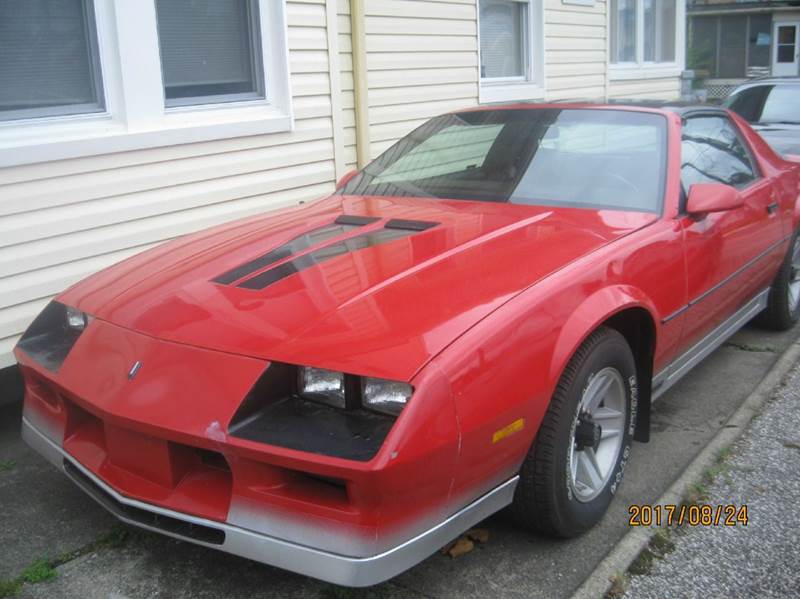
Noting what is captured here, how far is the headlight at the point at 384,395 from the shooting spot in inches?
Answer: 90.7

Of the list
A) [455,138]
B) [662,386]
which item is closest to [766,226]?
[662,386]

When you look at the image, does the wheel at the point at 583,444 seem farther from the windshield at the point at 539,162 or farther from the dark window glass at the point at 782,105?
the dark window glass at the point at 782,105

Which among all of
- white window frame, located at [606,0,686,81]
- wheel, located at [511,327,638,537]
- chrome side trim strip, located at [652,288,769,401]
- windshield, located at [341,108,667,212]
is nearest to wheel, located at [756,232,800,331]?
chrome side trim strip, located at [652,288,769,401]

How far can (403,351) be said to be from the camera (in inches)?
93.4

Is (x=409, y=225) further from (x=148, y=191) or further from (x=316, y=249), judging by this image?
(x=148, y=191)

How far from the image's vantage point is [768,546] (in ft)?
9.70

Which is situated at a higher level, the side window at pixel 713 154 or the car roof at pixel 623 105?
the car roof at pixel 623 105

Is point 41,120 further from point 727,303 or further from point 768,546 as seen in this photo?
point 768,546

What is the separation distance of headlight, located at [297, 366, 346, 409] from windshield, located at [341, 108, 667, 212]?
1602mm

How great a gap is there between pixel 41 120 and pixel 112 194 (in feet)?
1.79

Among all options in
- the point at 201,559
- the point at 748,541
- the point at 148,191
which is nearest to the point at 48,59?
the point at 148,191

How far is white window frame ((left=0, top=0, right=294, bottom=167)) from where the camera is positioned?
439cm

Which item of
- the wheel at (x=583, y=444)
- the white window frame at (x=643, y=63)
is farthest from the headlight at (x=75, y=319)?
the white window frame at (x=643, y=63)

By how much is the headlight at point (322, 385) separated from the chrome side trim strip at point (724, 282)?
1.53 metres
